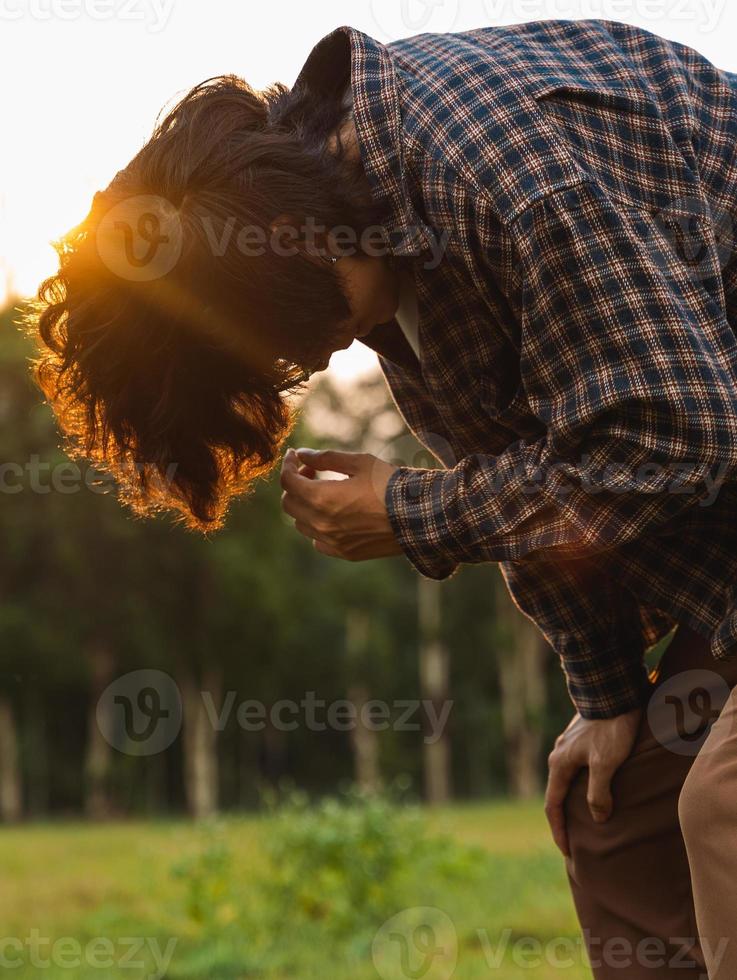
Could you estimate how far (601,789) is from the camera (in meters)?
1.85

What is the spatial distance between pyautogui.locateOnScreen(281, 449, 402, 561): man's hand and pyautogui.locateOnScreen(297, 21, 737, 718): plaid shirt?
5 cm

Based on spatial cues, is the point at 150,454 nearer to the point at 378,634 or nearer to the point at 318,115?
the point at 318,115

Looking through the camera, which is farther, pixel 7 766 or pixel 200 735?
pixel 7 766

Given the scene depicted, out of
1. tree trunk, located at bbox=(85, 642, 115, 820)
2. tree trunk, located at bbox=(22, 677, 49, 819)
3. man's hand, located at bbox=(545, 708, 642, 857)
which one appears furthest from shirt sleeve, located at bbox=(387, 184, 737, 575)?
tree trunk, located at bbox=(22, 677, 49, 819)

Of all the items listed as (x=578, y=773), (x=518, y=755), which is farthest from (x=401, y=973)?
(x=518, y=755)

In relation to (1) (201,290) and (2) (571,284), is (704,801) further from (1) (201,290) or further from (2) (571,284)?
(1) (201,290)

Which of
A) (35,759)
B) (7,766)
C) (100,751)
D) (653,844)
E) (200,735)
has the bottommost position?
(35,759)

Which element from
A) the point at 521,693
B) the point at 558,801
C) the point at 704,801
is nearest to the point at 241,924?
the point at 558,801

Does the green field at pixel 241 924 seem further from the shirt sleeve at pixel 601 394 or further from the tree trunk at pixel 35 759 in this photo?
the tree trunk at pixel 35 759

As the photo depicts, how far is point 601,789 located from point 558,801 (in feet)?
0.47

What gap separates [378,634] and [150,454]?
2301 centimetres

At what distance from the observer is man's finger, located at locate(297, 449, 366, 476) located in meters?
1.63


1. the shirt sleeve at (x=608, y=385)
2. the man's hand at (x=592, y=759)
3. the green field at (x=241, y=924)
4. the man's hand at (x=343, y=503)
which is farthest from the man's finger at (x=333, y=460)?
the green field at (x=241, y=924)

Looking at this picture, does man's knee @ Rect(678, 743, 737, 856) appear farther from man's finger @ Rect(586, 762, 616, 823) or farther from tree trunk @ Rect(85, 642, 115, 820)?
tree trunk @ Rect(85, 642, 115, 820)
